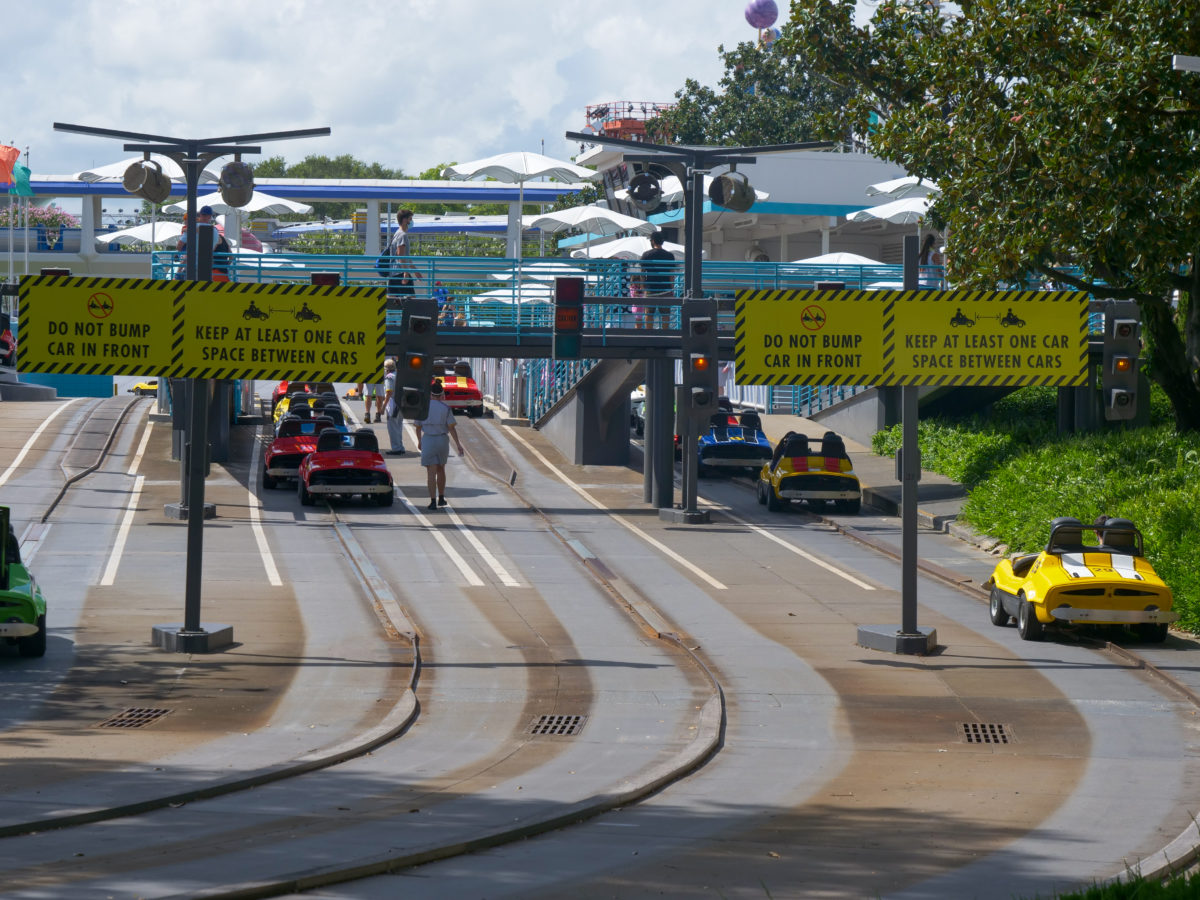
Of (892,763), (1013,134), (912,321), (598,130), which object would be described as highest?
(598,130)

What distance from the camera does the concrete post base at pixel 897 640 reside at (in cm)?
1655

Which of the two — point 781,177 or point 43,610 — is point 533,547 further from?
point 781,177

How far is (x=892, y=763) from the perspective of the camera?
11.7 m

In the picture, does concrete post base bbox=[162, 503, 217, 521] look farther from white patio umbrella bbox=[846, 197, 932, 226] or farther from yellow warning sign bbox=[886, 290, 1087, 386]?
white patio umbrella bbox=[846, 197, 932, 226]

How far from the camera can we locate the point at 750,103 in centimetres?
7125

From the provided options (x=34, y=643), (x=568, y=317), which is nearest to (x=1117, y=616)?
(x=34, y=643)

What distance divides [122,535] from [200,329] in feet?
33.2

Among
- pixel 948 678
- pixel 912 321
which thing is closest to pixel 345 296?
pixel 912 321

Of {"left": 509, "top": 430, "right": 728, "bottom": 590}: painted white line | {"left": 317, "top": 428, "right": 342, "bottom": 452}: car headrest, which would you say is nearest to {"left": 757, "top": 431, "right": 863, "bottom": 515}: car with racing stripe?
{"left": 509, "top": 430, "right": 728, "bottom": 590}: painted white line

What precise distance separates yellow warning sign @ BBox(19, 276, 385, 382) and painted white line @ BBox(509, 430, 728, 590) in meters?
7.30

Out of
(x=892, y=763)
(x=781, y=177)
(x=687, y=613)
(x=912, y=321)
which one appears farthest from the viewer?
(x=781, y=177)

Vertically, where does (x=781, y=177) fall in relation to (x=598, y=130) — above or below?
below

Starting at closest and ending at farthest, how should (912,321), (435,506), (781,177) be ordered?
1. (912,321)
2. (435,506)
3. (781,177)

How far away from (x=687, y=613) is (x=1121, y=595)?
510 centimetres
